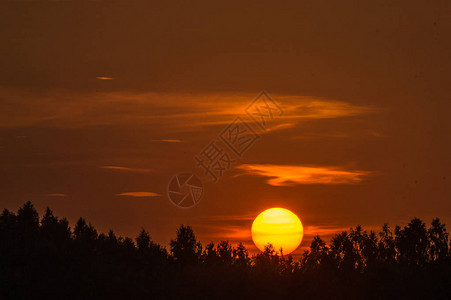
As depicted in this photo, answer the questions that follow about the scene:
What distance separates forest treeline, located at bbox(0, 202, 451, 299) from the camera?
78.2 meters

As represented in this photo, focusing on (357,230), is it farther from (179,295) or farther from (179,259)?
(179,295)

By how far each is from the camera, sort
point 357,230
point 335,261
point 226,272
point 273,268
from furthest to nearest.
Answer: point 357,230
point 335,261
point 273,268
point 226,272

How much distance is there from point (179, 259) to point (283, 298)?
27.0 metres

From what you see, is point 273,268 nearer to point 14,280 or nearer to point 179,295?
point 179,295

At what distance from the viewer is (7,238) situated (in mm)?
91188

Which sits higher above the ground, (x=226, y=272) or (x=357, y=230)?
(x=357, y=230)

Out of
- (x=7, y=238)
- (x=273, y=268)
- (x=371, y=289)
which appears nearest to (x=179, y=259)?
(x=273, y=268)

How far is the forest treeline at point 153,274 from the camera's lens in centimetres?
7825

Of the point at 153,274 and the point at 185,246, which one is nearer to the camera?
the point at 153,274

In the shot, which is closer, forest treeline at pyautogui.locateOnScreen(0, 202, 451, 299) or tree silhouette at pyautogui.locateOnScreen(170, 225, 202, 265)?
forest treeline at pyautogui.locateOnScreen(0, 202, 451, 299)

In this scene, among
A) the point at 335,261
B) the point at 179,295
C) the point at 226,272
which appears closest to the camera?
the point at 179,295

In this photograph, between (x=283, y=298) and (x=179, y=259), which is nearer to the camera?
(x=283, y=298)

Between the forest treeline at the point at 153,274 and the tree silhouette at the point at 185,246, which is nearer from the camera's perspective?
the forest treeline at the point at 153,274

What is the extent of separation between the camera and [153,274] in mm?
83625
